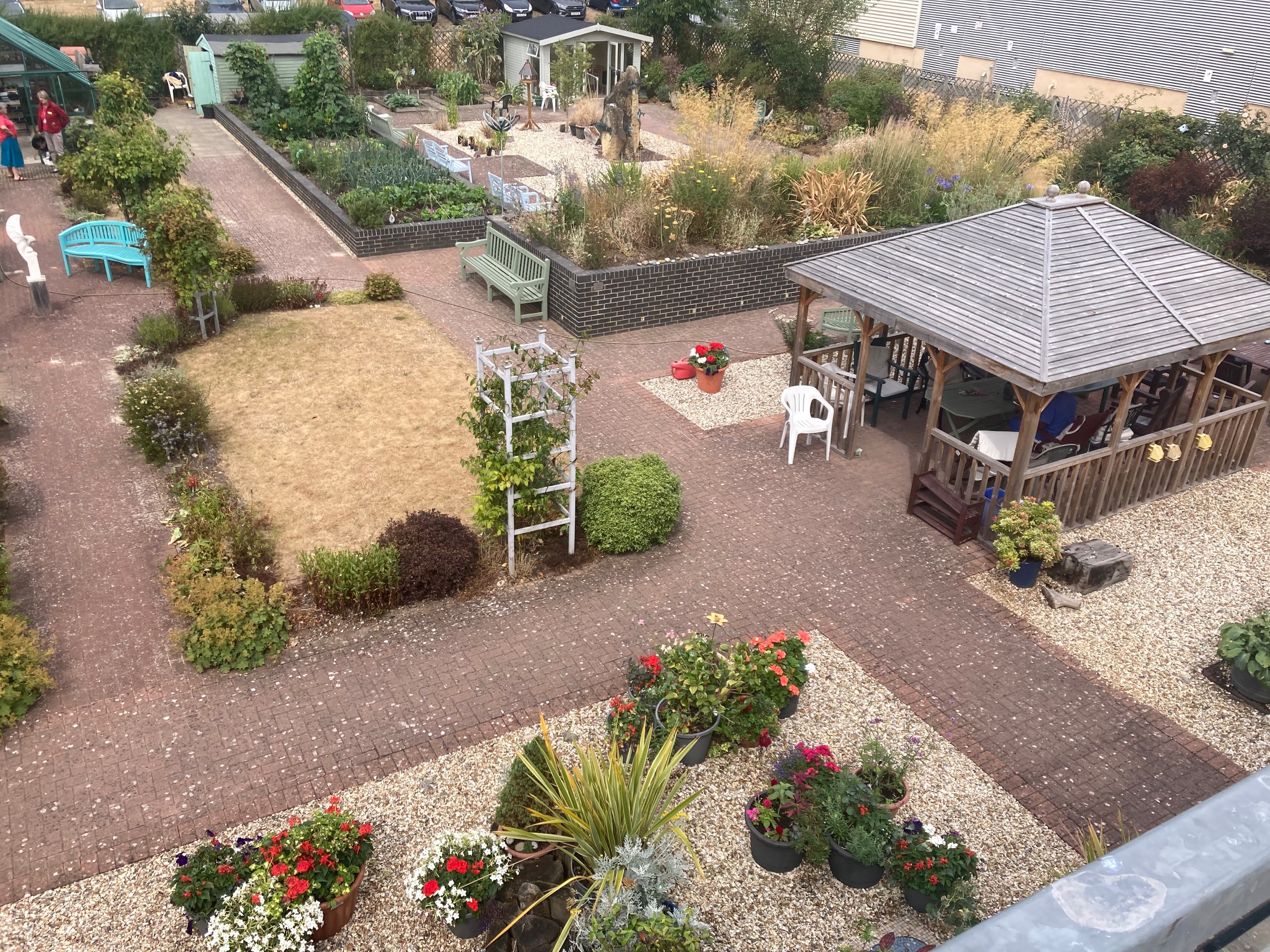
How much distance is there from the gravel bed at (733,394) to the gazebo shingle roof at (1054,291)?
5.80 ft

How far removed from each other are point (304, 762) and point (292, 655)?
1137 millimetres

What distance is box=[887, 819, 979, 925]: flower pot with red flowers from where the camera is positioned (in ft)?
16.5

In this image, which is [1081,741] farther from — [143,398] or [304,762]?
[143,398]

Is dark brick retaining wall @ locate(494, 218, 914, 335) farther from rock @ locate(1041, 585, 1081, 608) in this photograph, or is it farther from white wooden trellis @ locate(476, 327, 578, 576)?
rock @ locate(1041, 585, 1081, 608)

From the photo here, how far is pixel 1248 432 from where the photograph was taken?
9.98 meters

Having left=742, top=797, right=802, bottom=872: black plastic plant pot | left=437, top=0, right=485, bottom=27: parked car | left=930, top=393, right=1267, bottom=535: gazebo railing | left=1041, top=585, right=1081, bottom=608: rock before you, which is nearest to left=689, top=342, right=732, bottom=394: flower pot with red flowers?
left=930, top=393, right=1267, bottom=535: gazebo railing

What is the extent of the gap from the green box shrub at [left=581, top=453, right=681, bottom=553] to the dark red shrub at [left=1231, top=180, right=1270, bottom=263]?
1283 cm

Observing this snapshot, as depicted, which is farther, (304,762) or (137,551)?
(137,551)

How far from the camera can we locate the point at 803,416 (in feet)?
32.6

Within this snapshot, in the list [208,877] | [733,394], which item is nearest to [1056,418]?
[733,394]

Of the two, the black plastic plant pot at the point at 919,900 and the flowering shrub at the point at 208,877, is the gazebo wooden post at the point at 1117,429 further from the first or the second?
the flowering shrub at the point at 208,877

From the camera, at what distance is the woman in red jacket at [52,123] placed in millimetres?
19453

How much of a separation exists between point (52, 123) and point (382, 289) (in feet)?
36.1

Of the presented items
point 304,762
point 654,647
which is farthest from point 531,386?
point 304,762
